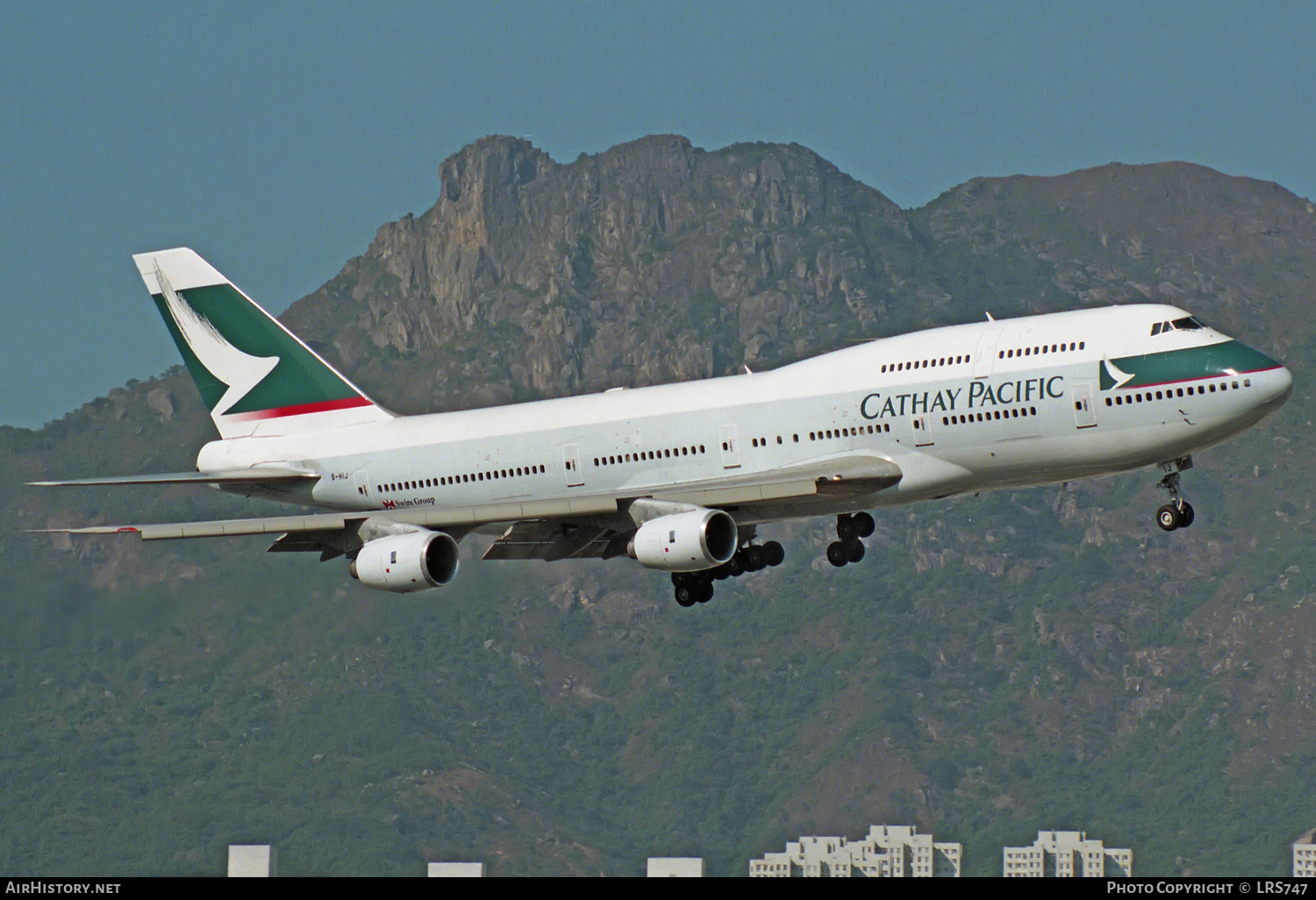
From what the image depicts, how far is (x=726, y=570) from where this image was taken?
61.4 meters

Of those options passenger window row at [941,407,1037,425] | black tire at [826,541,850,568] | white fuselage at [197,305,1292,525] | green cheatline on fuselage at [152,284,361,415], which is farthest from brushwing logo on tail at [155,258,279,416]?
passenger window row at [941,407,1037,425]

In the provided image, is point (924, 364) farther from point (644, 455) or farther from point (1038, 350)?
point (644, 455)

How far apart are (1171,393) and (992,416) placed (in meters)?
4.45

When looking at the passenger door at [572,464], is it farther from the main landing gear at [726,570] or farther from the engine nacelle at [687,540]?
the engine nacelle at [687,540]

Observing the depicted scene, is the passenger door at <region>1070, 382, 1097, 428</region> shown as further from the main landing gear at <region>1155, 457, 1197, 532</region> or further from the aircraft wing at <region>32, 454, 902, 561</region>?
the aircraft wing at <region>32, 454, 902, 561</region>

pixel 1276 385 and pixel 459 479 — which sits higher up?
pixel 459 479

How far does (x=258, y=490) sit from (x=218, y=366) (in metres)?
6.10

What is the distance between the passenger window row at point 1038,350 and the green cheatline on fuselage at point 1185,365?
84 centimetres

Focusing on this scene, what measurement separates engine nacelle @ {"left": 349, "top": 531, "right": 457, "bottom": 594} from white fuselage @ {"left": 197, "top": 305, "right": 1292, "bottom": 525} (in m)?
2.36

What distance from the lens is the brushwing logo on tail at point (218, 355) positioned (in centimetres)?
7131

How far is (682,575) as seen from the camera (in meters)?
63.3

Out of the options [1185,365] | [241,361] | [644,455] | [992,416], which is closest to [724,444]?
[644,455]

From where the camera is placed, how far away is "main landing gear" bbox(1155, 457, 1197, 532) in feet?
176

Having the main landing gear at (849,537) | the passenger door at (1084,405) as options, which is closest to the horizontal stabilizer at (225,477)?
the main landing gear at (849,537)
